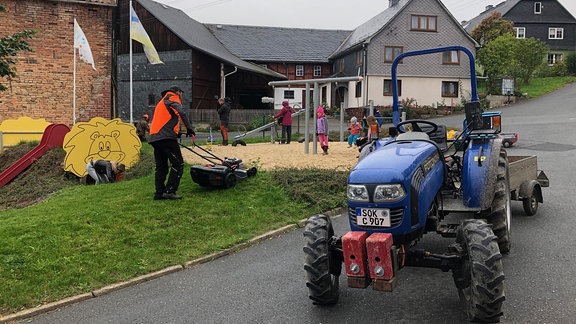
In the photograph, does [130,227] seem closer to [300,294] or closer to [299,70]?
[300,294]

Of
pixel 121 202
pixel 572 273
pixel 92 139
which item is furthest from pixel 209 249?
pixel 92 139

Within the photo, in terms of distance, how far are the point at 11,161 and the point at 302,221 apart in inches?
472

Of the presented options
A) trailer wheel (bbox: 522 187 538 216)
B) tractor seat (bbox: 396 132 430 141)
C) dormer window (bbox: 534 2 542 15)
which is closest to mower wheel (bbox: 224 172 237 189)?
tractor seat (bbox: 396 132 430 141)

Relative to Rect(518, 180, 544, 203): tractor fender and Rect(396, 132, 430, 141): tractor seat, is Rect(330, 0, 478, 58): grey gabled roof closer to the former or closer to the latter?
Rect(518, 180, 544, 203): tractor fender

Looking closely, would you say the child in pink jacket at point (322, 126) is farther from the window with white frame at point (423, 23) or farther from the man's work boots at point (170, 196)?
the window with white frame at point (423, 23)

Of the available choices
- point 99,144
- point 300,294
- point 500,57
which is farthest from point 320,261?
point 500,57

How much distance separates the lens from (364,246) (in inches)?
161

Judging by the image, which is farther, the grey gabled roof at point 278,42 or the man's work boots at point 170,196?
the grey gabled roof at point 278,42

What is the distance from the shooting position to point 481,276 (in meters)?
4.03

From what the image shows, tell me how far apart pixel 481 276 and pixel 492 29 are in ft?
163

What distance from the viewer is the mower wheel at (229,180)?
9.56 m

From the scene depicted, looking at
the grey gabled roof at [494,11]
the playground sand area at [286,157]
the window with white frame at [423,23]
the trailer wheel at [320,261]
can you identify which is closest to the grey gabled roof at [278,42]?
the window with white frame at [423,23]

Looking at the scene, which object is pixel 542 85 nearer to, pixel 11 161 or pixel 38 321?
pixel 11 161

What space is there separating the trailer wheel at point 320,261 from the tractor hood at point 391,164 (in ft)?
1.93
